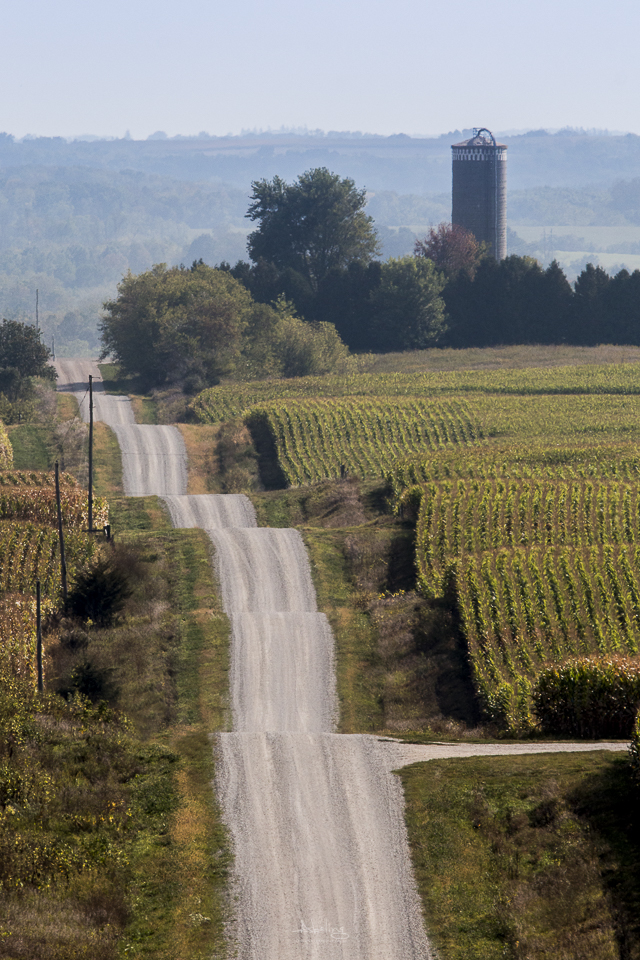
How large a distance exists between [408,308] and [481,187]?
90.0 ft

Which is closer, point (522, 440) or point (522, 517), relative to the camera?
point (522, 517)

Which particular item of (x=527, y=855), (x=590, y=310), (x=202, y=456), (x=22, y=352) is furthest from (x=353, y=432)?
(x=590, y=310)

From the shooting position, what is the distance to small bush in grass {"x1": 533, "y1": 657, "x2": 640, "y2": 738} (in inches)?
940

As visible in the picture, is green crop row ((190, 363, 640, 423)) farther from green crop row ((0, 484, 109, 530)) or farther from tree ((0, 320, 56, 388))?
green crop row ((0, 484, 109, 530))

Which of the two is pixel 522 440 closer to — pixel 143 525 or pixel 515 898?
pixel 143 525

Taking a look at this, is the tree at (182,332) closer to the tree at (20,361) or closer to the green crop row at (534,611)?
the tree at (20,361)

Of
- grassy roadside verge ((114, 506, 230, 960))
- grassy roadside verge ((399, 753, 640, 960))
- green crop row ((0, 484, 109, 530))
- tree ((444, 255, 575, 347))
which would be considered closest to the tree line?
tree ((444, 255, 575, 347))

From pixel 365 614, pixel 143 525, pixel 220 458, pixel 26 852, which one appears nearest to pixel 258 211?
pixel 220 458

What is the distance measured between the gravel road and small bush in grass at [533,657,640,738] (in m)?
1.66

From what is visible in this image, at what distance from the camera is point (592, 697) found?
24172 mm

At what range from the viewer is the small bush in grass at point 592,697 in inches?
940

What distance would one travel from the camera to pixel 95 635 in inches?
1310

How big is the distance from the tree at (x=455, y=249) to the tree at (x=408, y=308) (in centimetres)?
964

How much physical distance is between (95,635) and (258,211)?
95.1 m
